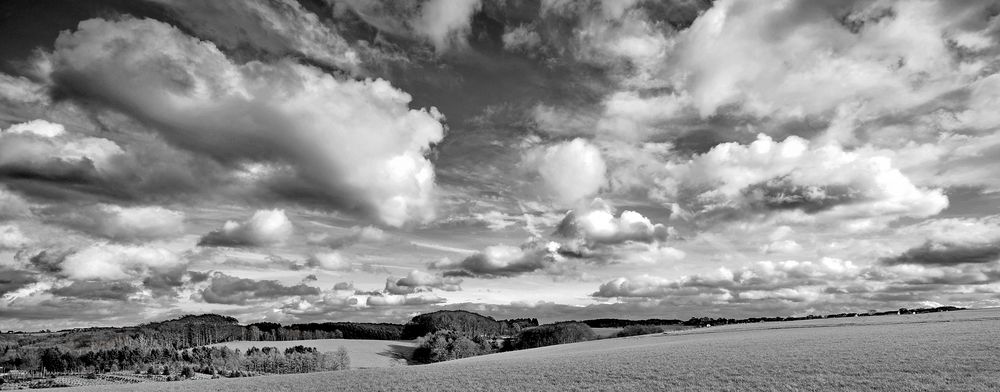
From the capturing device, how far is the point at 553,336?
183 metres

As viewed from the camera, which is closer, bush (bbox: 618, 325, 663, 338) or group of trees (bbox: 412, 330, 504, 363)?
group of trees (bbox: 412, 330, 504, 363)

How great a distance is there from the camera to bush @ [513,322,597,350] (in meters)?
181

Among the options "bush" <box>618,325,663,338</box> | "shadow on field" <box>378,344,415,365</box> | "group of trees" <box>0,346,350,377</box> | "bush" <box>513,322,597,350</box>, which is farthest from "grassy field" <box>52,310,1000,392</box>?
"bush" <box>618,325,663,338</box>

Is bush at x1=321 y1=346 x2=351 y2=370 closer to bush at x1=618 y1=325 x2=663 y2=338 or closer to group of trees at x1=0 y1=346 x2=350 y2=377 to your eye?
group of trees at x1=0 y1=346 x2=350 y2=377

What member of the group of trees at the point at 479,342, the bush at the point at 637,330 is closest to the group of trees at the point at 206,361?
the group of trees at the point at 479,342

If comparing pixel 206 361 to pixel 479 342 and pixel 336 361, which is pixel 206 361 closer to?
pixel 336 361

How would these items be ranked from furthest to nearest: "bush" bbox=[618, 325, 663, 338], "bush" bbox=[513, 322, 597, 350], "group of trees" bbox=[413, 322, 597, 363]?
"bush" bbox=[618, 325, 663, 338] < "bush" bbox=[513, 322, 597, 350] < "group of trees" bbox=[413, 322, 597, 363]

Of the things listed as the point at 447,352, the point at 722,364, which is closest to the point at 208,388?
the point at 722,364

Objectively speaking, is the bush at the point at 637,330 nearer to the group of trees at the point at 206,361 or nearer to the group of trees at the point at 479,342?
the group of trees at the point at 479,342

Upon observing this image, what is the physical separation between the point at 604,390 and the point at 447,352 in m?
127

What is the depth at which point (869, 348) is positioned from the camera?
51094 millimetres

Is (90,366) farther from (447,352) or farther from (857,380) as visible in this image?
(857,380)

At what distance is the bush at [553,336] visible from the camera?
18075 centimetres

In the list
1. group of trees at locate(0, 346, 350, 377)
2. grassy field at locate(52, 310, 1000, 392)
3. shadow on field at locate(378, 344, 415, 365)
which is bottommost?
shadow on field at locate(378, 344, 415, 365)
